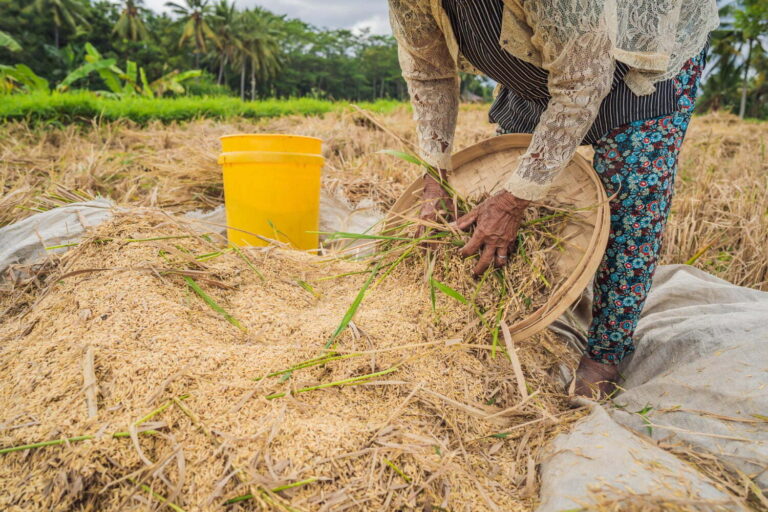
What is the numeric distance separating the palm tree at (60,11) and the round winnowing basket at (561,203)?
96.6ft

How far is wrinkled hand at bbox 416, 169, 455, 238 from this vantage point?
144 centimetres

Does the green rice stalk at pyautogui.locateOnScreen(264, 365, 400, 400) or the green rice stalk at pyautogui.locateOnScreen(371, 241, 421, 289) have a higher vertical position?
the green rice stalk at pyautogui.locateOnScreen(371, 241, 421, 289)

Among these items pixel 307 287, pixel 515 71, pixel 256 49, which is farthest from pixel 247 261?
pixel 256 49

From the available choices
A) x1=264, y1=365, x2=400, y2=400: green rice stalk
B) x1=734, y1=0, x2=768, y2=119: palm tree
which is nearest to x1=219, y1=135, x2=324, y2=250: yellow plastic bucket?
x1=264, y1=365, x2=400, y2=400: green rice stalk

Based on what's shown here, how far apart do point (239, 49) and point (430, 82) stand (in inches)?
1309

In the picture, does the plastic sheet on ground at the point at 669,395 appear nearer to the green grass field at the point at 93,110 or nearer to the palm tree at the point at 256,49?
the green grass field at the point at 93,110

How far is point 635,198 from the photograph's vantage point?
50.6 inches

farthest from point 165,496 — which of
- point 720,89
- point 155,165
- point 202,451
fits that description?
point 720,89

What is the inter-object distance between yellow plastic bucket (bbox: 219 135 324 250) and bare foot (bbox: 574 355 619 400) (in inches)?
49.3

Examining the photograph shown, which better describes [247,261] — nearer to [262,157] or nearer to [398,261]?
[398,261]

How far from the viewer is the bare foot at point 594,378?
1.39 meters

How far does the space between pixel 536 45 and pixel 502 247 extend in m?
0.50

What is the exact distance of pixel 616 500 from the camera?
781mm

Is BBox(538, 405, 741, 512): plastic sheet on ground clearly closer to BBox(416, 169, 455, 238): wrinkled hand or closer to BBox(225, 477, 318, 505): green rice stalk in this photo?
BBox(225, 477, 318, 505): green rice stalk
